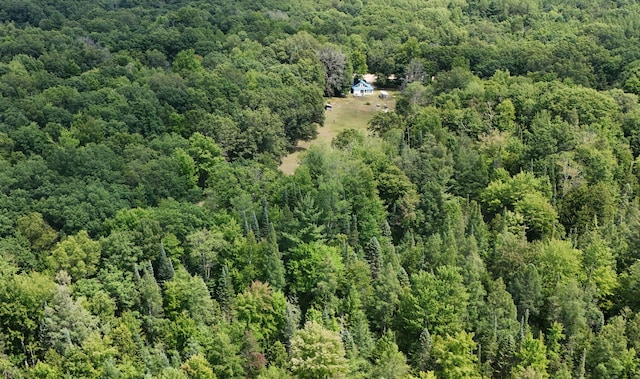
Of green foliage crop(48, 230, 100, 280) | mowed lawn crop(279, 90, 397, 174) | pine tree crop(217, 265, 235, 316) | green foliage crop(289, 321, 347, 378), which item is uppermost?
green foliage crop(48, 230, 100, 280)

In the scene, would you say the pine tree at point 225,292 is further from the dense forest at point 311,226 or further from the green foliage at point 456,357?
the green foliage at point 456,357

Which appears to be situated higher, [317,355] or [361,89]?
[317,355]

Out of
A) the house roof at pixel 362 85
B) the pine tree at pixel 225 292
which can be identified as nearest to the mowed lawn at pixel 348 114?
the house roof at pixel 362 85

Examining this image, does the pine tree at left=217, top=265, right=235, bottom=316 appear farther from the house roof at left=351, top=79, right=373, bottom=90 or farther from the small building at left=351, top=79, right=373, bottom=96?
the house roof at left=351, top=79, right=373, bottom=90

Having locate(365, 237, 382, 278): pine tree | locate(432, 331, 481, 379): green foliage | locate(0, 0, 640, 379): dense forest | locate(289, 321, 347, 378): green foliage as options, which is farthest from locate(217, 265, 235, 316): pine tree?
locate(432, 331, 481, 379): green foliage

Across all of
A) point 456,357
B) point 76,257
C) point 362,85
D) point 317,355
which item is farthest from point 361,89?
point 317,355

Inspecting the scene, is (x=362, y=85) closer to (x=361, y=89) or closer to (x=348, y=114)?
(x=361, y=89)
